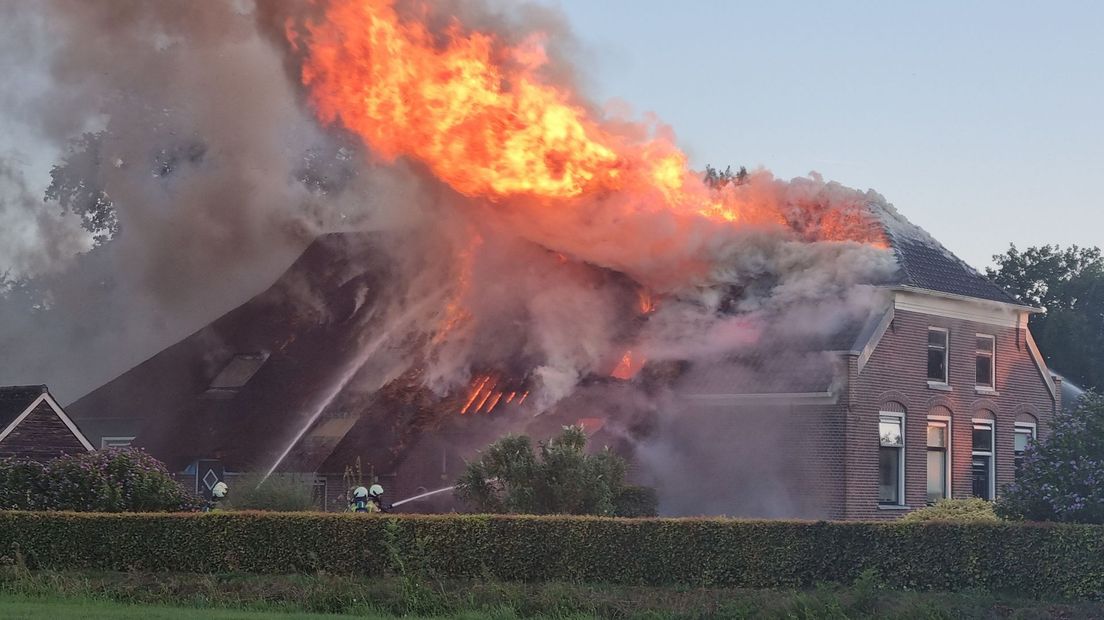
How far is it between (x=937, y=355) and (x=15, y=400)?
23439mm

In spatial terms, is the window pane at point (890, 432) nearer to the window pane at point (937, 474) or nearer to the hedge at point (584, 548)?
the window pane at point (937, 474)

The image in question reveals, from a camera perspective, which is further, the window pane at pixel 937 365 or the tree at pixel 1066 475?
the window pane at pixel 937 365

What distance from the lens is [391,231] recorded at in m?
39.9

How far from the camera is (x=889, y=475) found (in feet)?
113

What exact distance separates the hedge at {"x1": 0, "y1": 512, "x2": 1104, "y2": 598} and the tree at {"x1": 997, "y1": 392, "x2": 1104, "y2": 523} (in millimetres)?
1783

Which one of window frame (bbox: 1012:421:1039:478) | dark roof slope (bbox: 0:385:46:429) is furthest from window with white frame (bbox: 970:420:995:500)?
dark roof slope (bbox: 0:385:46:429)

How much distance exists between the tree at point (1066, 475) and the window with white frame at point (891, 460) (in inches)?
417

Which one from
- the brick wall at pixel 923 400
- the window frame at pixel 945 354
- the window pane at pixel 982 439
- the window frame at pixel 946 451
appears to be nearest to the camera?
the brick wall at pixel 923 400

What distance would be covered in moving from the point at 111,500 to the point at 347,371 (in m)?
13.2

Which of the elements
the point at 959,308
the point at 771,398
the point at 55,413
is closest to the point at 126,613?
the point at 55,413

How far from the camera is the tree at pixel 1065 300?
182 ft

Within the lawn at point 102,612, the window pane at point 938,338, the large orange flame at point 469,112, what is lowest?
the lawn at point 102,612

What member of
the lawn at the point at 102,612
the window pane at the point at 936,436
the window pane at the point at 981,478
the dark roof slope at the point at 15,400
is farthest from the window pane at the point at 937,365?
the dark roof slope at the point at 15,400

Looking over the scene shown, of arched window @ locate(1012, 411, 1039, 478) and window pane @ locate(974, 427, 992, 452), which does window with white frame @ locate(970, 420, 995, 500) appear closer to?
window pane @ locate(974, 427, 992, 452)
